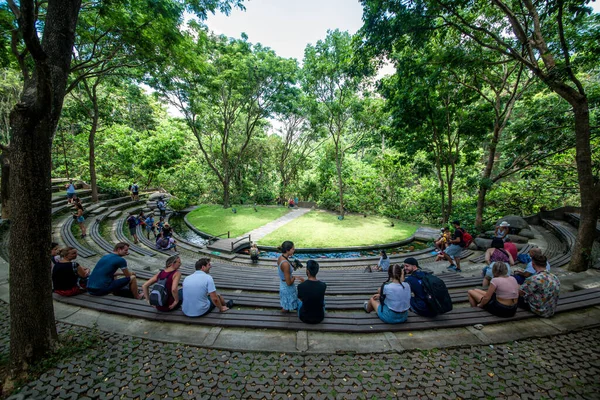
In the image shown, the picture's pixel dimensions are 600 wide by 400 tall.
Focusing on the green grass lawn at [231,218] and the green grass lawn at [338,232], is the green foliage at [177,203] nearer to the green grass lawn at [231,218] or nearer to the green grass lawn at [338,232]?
the green grass lawn at [231,218]

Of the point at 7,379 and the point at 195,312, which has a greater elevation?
the point at 195,312

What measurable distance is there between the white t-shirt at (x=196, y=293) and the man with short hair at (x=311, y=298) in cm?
154

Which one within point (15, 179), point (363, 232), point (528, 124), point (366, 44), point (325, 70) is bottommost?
point (363, 232)

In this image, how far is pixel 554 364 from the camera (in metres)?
2.88

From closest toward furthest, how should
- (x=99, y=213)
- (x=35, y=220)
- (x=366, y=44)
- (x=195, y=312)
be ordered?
(x=35, y=220)
(x=195, y=312)
(x=366, y=44)
(x=99, y=213)

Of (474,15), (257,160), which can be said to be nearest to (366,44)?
(474,15)

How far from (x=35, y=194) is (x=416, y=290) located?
220 inches

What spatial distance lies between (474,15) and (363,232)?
1053cm

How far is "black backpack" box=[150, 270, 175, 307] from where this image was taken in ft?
12.3

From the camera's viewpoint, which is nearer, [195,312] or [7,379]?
[7,379]

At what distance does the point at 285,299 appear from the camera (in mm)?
3961

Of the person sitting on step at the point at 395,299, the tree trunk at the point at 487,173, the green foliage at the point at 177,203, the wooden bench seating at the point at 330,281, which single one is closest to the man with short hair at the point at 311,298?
the person sitting on step at the point at 395,299

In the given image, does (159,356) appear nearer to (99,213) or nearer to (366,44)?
(366,44)

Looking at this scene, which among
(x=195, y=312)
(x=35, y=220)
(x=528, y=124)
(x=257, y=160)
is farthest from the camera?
(x=257, y=160)
